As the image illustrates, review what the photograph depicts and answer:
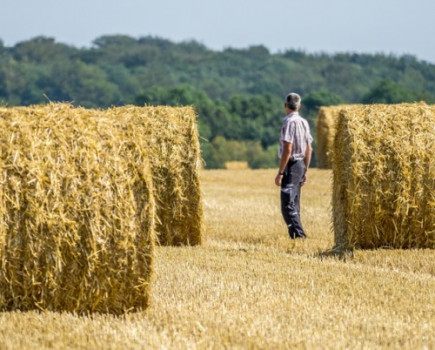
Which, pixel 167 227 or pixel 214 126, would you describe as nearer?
pixel 167 227

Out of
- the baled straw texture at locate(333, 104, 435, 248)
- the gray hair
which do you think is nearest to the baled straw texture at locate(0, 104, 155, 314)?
the baled straw texture at locate(333, 104, 435, 248)

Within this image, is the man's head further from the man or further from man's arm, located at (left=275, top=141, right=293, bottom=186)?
man's arm, located at (left=275, top=141, right=293, bottom=186)

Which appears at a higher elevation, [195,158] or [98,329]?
[195,158]

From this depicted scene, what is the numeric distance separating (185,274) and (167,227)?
2493 mm

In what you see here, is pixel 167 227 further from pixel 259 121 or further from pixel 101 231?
pixel 259 121

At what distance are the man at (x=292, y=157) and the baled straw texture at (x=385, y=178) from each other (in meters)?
1.05

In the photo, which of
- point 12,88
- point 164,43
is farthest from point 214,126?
point 164,43

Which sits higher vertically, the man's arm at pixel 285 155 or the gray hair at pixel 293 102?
the gray hair at pixel 293 102

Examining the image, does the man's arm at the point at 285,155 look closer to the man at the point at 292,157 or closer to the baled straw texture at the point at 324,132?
the man at the point at 292,157

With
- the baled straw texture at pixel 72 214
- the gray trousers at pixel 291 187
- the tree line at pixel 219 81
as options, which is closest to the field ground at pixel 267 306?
the baled straw texture at pixel 72 214

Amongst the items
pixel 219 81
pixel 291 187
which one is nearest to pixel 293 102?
pixel 291 187

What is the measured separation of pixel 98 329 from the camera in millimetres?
6906

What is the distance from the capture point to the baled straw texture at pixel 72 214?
7125 millimetres

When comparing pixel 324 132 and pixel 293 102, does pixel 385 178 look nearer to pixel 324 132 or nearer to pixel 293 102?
pixel 293 102
